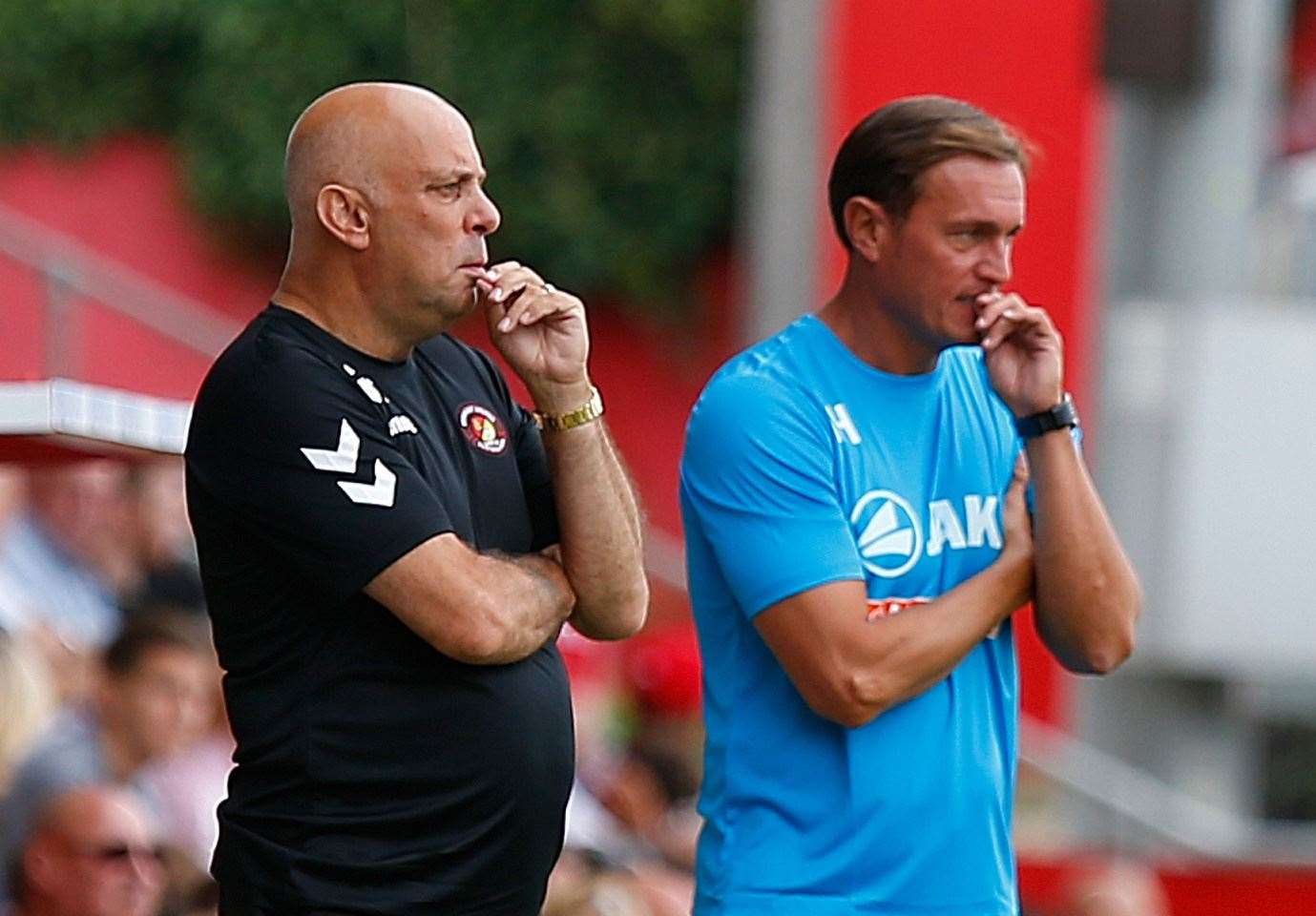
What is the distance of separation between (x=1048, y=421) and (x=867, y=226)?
37 centimetres

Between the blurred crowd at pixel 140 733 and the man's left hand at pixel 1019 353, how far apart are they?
4.95 feet

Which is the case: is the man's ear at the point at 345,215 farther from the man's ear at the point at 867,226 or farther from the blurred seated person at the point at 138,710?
the blurred seated person at the point at 138,710

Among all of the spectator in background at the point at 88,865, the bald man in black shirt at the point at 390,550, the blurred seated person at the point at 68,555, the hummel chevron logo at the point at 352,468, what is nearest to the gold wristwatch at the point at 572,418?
the bald man in black shirt at the point at 390,550

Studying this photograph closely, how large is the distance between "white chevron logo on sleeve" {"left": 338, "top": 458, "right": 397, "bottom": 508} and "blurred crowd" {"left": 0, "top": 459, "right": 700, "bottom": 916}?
1.30 meters

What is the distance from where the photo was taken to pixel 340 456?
3.12 metres

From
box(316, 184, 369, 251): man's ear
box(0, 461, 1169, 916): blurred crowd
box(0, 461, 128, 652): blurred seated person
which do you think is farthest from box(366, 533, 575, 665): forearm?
box(0, 461, 128, 652): blurred seated person

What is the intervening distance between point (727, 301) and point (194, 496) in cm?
1298

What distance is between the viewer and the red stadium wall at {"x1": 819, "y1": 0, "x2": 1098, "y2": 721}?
9.71 meters

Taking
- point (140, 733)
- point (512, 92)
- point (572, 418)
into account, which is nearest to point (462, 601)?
point (572, 418)

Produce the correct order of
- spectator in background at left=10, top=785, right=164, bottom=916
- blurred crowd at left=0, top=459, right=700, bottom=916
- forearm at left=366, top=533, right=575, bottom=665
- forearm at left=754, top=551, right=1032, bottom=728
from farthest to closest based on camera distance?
blurred crowd at left=0, top=459, right=700, bottom=916, spectator in background at left=10, top=785, right=164, bottom=916, forearm at left=754, top=551, right=1032, bottom=728, forearm at left=366, top=533, right=575, bottom=665

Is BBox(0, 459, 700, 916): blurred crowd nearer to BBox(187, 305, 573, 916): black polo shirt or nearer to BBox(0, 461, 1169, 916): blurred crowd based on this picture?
BBox(0, 461, 1169, 916): blurred crowd

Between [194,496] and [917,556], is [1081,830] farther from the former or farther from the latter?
[194,496]

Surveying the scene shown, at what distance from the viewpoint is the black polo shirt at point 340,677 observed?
3.11 meters

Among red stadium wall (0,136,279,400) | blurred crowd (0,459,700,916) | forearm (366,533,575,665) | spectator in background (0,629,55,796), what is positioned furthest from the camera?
red stadium wall (0,136,279,400)
